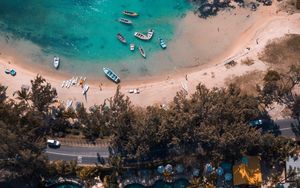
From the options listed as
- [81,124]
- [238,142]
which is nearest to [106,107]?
[81,124]

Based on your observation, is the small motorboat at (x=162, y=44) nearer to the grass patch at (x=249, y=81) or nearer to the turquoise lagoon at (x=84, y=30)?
the turquoise lagoon at (x=84, y=30)

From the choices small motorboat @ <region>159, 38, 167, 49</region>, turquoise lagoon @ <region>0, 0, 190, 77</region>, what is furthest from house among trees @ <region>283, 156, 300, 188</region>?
small motorboat @ <region>159, 38, 167, 49</region>

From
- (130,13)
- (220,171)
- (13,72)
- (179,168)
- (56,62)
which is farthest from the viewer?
(130,13)

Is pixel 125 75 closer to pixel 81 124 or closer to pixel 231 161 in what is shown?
pixel 81 124

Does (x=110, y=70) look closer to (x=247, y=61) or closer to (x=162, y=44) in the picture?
(x=162, y=44)

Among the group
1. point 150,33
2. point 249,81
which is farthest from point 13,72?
point 249,81

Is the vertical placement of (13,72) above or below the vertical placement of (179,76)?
above
